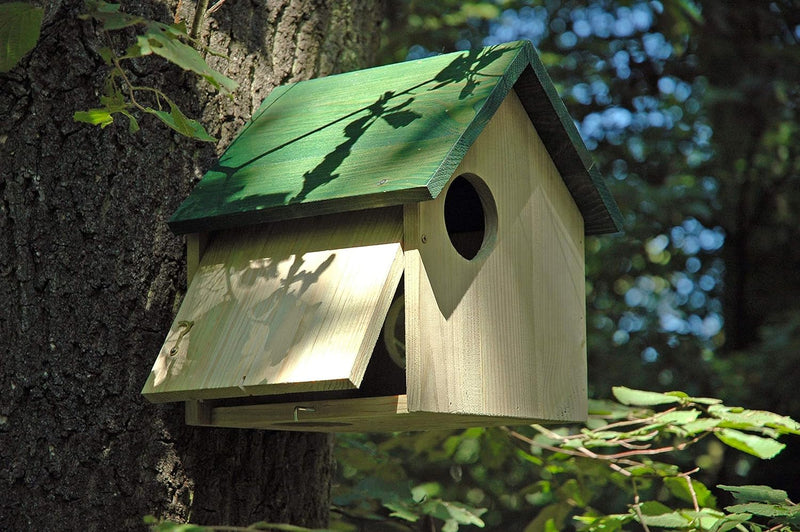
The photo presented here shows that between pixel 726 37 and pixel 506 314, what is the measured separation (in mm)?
4763

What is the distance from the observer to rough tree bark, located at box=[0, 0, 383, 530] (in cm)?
187

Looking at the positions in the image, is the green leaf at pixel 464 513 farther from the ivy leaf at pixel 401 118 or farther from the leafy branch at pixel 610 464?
the ivy leaf at pixel 401 118

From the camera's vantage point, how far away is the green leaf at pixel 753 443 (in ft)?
7.59

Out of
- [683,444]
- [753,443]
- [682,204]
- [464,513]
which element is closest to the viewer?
[753,443]

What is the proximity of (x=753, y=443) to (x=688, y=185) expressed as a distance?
4.22m

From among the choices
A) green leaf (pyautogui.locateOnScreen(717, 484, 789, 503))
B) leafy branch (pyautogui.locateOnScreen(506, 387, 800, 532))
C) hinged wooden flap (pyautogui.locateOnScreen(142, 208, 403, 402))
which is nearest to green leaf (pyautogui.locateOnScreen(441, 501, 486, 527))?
leafy branch (pyautogui.locateOnScreen(506, 387, 800, 532))

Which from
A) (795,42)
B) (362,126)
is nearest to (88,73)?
(362,126)

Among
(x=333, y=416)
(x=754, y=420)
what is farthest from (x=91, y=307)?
(x=754, y=420)

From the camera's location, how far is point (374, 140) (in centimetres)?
188

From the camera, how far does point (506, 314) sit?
1.96 meters

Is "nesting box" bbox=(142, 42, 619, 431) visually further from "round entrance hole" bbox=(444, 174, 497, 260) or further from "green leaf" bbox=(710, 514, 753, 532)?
"green leaf" bbox=(710, 514, 753, 532)

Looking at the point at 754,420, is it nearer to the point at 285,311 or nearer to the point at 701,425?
the point at 701,425

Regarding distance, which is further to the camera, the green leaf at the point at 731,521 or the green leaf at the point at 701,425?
the green leaf at the point at 701,425

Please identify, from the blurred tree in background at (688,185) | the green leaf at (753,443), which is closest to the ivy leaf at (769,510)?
the green leaf at (753,443)
